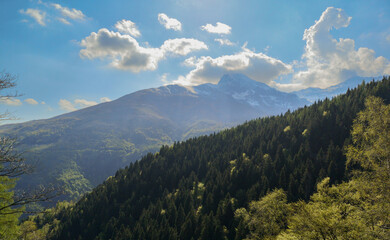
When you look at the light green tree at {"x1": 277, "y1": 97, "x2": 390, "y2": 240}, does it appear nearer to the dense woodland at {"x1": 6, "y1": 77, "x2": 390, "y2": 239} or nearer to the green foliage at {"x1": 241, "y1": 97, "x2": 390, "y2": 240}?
the green foliage at {"x1": 241, "y1": 97, "x2": 390, "y2": 240}

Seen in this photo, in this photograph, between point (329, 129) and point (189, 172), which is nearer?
point (329, 129)

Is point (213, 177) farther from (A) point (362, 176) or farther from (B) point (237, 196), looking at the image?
(A) point (362, 176)

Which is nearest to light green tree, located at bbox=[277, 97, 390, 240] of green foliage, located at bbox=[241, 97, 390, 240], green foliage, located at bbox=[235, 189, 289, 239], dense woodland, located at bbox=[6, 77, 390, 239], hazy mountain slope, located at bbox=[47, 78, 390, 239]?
green foliage, located at bbox=[241, 97, 390, 240]

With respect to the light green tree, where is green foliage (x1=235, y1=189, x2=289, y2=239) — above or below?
below

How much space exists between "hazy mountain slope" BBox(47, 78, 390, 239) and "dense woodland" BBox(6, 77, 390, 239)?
41cm

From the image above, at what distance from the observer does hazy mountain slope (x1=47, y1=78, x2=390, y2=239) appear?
82125 millimetres

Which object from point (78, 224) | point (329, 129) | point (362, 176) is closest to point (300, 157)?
point (329, 129)

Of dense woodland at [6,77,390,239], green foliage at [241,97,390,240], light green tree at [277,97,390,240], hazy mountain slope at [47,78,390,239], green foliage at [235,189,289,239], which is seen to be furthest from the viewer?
hazy mountain slope at [47,78,390,239]

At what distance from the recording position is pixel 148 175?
5645 inches

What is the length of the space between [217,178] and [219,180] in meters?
3.04

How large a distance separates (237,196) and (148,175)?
7188 cm

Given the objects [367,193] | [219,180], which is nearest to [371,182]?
[367,193]


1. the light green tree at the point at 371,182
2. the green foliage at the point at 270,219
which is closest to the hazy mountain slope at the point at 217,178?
the green foliage at the point at 270,219

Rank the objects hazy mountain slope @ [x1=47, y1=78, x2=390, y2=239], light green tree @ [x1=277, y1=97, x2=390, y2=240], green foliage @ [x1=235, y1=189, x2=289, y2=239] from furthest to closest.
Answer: hazy mountain slope @ [x1=47, y1=78, x2=390, y2=239] → green foliage @ [x1=235, y1=189, x2=289, y2=239] → light green tree @ [x1=277, y1=97, x2=390, y2=240]
